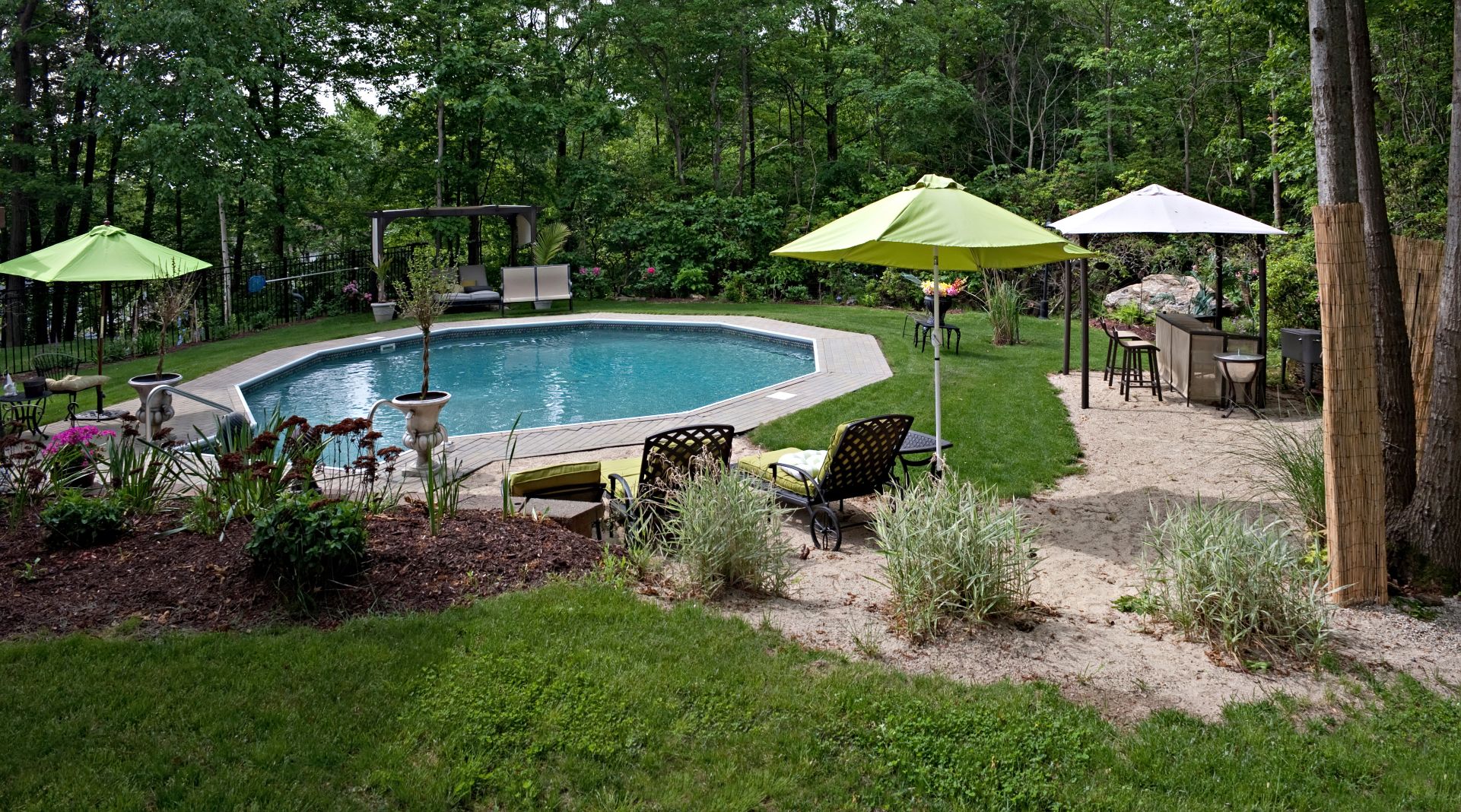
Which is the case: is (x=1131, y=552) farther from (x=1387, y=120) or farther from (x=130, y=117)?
(x=130, y=117)

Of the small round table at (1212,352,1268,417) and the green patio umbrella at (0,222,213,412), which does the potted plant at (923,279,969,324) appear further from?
the green patio umbrella at (0,222,213,412)

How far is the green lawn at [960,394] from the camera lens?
7812mm

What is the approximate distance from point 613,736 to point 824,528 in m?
3.09

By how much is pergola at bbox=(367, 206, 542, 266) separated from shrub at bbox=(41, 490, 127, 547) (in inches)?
544

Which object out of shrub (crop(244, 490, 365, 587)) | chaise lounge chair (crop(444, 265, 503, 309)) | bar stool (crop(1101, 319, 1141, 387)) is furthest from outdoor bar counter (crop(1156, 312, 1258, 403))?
chaise lounge chair (crop(444, 265, 503, 309))

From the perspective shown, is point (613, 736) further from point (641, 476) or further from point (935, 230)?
point (935, 230)

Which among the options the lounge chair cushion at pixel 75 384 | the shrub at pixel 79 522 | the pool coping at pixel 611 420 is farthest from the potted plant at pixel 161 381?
the shrub at pixel 79 522

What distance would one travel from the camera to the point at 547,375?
13.8 m

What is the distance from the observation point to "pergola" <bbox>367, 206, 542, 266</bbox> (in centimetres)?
1808

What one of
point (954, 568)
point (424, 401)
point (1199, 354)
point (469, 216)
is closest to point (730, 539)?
→ point (954, 568)

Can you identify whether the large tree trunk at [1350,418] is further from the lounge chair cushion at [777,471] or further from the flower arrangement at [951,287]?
the flower arrangement at [951,287]

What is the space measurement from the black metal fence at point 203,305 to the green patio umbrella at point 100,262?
3885mm

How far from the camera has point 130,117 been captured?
51.6 feet

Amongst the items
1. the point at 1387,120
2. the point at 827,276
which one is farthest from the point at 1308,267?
the point at 827,276
